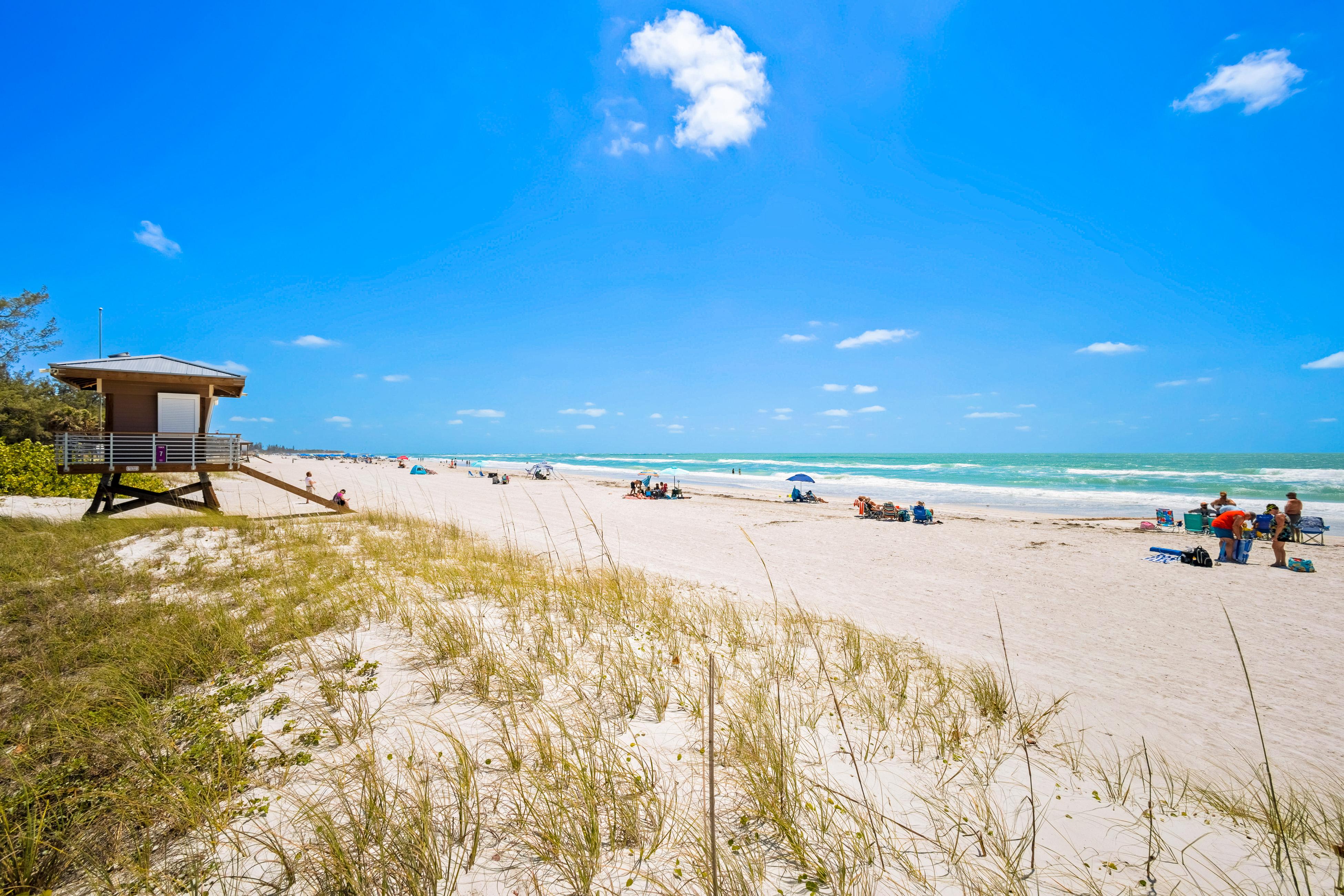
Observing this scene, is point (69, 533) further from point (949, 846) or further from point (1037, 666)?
point (1037, 666)

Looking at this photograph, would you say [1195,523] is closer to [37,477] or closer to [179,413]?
[179,413]

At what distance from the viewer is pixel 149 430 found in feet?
37.4

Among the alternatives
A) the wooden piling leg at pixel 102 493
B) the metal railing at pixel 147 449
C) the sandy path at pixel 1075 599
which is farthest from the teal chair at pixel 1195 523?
the wooden piling leg at pixel 102 493

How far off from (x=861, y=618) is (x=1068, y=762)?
13.9 feet

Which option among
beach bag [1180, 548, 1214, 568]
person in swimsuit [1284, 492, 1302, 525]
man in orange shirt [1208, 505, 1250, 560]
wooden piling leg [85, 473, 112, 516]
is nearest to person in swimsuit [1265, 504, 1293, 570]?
man in orange shirt [1208, 505, 1250, 560]

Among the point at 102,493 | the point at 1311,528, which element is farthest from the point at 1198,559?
the point at 102,493

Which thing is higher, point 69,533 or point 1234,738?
point 69,533

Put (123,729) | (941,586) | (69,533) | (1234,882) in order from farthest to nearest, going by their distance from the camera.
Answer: (941,586)
(69,533)
(123,729)
(1234,882)

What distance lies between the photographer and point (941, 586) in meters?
9.82

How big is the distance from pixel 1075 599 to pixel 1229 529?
23.0 ft

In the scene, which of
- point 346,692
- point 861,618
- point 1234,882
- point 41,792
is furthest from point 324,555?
point 1234,882

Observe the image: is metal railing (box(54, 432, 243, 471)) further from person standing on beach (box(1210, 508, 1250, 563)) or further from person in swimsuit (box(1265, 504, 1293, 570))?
person in swimsuit (box(1265, 504, 1293, 570))

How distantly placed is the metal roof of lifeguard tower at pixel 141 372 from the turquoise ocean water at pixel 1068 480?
2278 centimetres

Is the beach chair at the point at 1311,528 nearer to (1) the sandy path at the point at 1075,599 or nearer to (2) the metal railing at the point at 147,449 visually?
(1) the sandy path at the point at 1075,599
